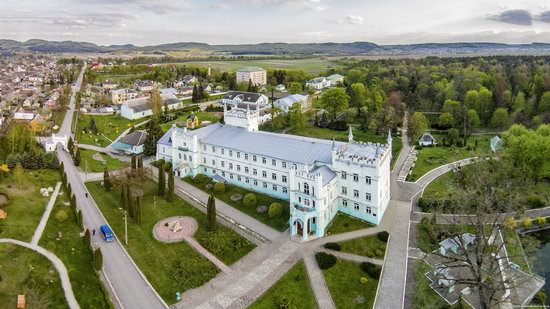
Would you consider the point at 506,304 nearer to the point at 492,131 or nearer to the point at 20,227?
the point at 20,227

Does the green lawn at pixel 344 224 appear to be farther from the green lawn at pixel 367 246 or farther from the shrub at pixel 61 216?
the shrub at pixel 61 216

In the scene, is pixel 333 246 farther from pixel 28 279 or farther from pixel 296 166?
pixel 28 279

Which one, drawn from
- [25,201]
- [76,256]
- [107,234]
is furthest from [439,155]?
[25,201]

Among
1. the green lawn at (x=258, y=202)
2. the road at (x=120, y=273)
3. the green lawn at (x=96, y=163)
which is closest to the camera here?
the road at (x=120, y=273)

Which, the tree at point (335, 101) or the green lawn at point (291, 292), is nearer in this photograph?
the green lawn at point (291, 292)

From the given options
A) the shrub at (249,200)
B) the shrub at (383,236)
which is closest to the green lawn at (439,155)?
the shrub at (383,236)

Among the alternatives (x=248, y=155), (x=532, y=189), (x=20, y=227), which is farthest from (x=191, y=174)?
(x=532, y=189)

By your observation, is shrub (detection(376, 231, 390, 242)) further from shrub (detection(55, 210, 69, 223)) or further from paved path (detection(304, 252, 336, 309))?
shrub (detection(55, 210, 69, 223))
